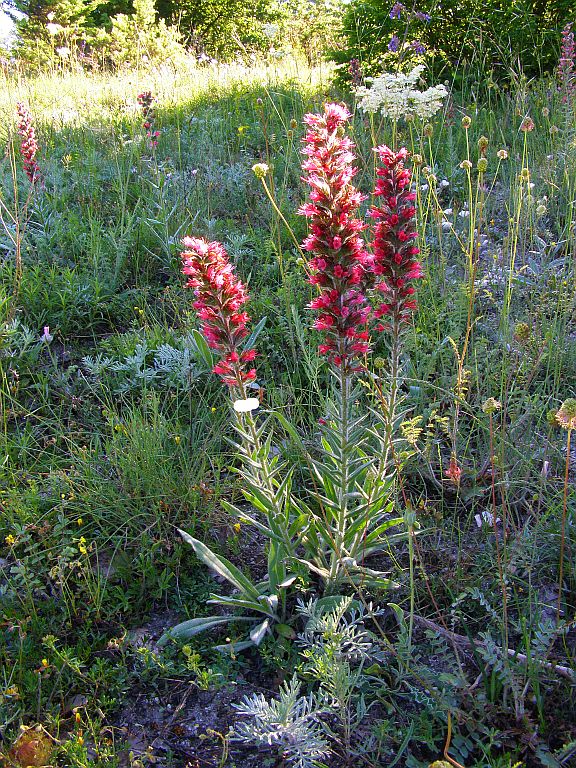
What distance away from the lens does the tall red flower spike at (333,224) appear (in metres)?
1.71

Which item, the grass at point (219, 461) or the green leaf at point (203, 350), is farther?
the green leaf at point (203, 350)

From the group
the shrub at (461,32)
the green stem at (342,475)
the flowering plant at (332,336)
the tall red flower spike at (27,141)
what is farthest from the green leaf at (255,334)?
the shrub at (461,32)

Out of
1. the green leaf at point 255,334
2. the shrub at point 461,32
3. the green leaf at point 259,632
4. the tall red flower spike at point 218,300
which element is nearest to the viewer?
the tall red flower spike at point 218,300

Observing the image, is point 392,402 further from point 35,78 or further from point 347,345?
point 35,78

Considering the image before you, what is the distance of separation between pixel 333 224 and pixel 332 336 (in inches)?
14.6

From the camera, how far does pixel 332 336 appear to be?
6.29 feet

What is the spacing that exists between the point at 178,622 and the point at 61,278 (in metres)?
2.55

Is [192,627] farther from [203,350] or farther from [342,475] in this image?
[203,350]

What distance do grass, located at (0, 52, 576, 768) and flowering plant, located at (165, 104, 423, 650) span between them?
202mm

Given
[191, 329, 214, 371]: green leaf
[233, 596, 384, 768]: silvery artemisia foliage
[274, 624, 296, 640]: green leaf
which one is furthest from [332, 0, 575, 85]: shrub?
[233, 596, 384, 768]: silvery artemisia foliage

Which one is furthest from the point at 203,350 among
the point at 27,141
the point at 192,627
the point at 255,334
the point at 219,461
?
the point at 27,141

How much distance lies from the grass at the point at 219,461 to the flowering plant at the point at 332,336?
202 mm

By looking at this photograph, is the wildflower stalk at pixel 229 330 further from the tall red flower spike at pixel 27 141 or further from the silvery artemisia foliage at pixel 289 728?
the tall red flower spike at pixel 27 141

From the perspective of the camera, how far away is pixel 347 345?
193 cm
